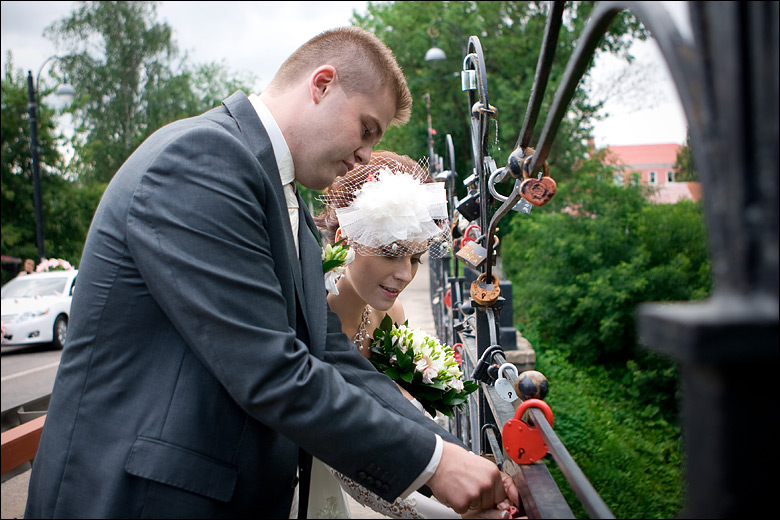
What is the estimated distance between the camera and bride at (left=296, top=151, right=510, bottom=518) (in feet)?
8.48

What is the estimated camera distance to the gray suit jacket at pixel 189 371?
4.76 feet

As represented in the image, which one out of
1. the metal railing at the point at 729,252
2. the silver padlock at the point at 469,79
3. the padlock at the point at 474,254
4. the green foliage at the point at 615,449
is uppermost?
the silver padlock at the point at 469,79

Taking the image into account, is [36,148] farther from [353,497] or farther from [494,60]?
[353,497]

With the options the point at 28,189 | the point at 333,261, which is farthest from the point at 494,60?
the point at 333,261

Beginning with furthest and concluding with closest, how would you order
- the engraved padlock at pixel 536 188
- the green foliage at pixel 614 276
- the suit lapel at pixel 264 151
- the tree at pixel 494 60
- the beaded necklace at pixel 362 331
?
the tree at pixel 494 60 < the green foliage at pixel 614 276 < the beaded necklace at pixel 362 331 < the suit lapel at pixel 264 151 < the engraved padlock at pixel 536 188

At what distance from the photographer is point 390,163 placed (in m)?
2.88

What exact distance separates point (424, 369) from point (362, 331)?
499 mm

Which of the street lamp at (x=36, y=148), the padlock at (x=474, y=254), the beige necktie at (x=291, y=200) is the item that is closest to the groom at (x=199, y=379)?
the beige necktie at (x=291, y=200)

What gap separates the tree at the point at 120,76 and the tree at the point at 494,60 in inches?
525

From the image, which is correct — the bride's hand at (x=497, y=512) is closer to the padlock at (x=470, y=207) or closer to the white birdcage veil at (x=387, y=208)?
the white birdcage veil at (x=387, y=208)

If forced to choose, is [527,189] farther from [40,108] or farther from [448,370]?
[40,108]

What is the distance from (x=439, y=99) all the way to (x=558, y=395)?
57.6 feet

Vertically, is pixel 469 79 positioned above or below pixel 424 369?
above

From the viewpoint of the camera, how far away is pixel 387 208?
258cm
